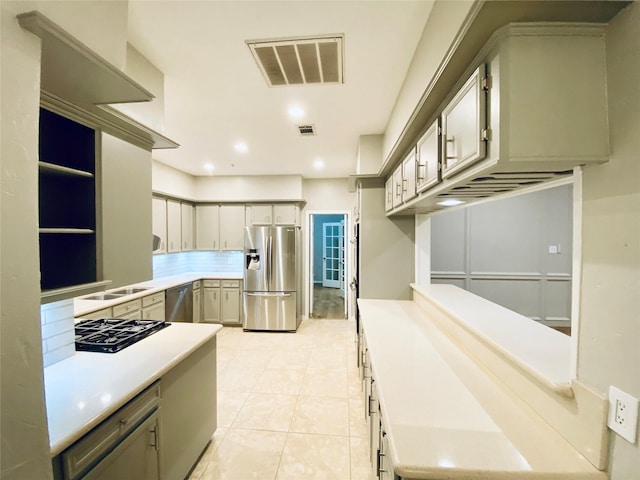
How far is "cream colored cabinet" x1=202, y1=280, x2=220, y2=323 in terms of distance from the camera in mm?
4855

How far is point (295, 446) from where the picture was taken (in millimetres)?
2074

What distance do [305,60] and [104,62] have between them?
1.14 metres

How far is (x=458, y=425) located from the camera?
3.57 ft

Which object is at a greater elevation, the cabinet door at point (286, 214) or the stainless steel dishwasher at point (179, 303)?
the cabinet door at point (286, 214)

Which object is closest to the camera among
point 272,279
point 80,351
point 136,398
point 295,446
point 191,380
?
point 136,398

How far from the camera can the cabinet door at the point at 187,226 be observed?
478cm

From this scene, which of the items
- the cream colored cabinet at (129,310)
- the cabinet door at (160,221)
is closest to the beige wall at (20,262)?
the cream colored cabinet at (129,310)

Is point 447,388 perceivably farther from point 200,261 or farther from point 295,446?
point 200,261

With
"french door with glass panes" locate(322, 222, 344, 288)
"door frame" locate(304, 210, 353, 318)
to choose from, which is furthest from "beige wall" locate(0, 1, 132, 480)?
"french door with glass panes" locate(322, 222, 344, 288)

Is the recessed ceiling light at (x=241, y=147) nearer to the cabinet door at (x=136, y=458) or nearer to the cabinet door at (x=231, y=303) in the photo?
the cabinet door at (x=231, y=303)

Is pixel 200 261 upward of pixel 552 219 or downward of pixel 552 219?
downward

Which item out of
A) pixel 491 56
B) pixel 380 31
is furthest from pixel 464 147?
pixel 380 31

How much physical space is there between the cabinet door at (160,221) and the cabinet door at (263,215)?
1454mm

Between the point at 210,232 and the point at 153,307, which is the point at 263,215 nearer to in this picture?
the point at 210,232
